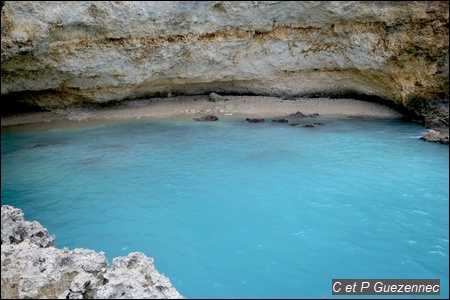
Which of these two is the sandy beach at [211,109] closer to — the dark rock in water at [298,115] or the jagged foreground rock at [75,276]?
the dark rock in water at [298,115]

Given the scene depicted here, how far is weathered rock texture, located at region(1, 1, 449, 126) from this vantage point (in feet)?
38.1

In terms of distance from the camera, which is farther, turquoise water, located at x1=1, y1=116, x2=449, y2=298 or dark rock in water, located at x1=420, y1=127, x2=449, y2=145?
dark rock in water, located at x1=420, y1=127, x2=449, y2=145

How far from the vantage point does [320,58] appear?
14648 millimetres

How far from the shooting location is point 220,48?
14.0 meters

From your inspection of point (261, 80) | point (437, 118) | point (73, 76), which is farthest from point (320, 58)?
point (73, 76)

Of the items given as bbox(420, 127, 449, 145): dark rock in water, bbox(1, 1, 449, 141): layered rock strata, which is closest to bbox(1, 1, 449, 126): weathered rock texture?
bbox(1, 1, 449, 141): layered rock strata

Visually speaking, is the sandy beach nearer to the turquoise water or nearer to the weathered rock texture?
the weathered rock texture

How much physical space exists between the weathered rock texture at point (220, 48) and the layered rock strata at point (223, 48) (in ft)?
0.12

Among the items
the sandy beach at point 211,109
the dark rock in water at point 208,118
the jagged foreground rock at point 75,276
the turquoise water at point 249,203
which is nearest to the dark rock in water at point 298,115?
the sandy beach at point 211,109

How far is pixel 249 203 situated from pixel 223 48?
9106mm

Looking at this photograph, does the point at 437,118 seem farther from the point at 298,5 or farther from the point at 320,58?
the point at 298,5

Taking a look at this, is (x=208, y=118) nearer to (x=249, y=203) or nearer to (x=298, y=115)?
(x=298, y=115)

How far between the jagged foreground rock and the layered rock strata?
9825mm

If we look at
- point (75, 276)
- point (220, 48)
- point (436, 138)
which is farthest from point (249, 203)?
point (220, 48)
